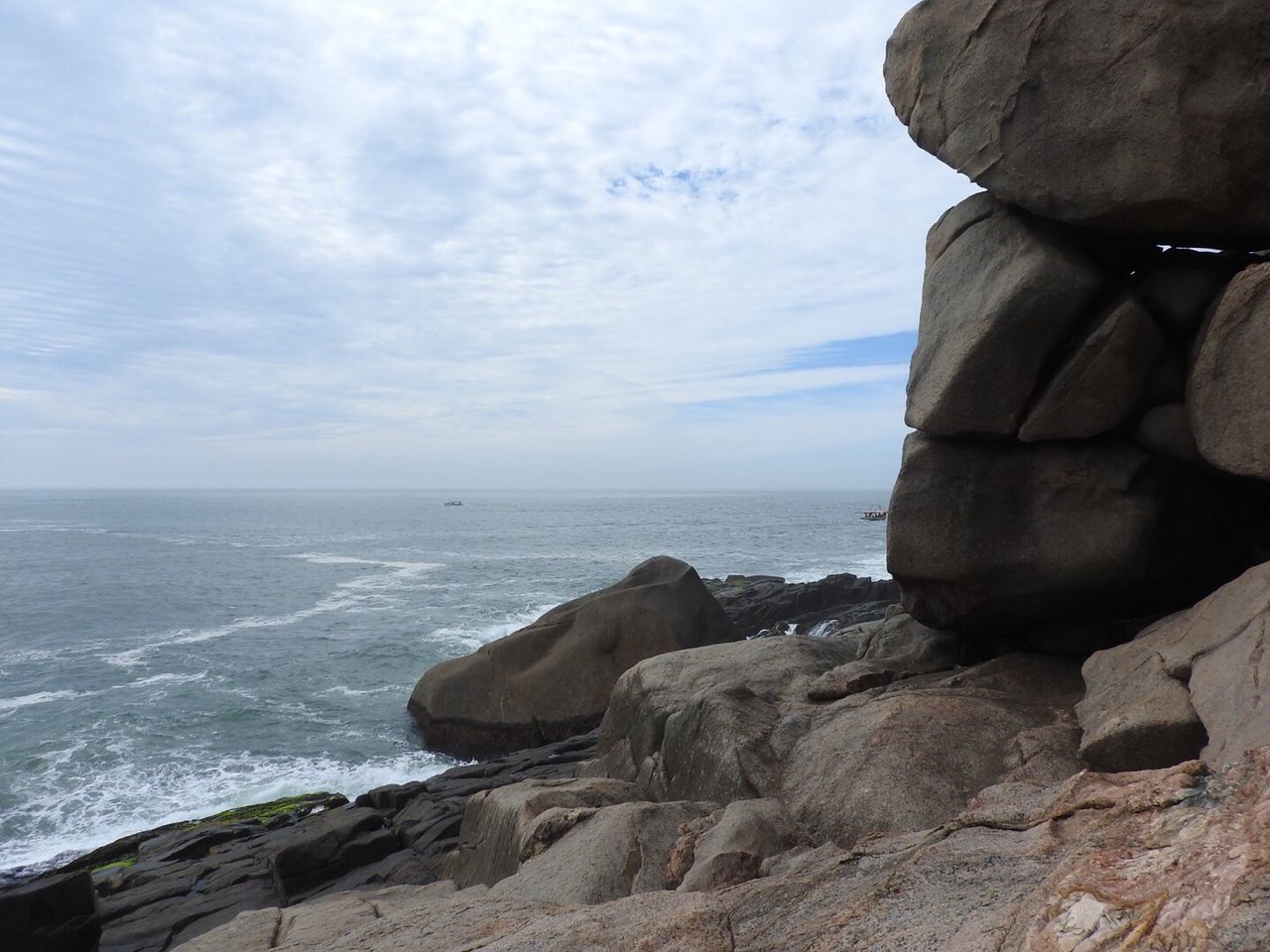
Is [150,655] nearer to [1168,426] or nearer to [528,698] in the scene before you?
[528,698]

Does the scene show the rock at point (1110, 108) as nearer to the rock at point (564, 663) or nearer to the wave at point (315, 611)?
the rock at point (564, 663)

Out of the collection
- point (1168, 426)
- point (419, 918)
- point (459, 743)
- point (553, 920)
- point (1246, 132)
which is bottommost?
point (459, 743)

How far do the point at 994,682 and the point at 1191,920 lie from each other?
8.77m

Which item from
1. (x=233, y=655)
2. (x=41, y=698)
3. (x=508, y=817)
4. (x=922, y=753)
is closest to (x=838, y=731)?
(x=922, y=753)

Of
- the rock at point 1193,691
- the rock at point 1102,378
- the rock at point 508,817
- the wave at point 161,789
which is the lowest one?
the wave at point 161,789

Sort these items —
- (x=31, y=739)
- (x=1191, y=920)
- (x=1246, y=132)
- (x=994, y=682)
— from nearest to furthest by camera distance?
(x=1191, y=920)
(x=1246, y=132)
(x=994, y=682)
(x=31, y=739)

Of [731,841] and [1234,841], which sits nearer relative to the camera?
[1234,841]

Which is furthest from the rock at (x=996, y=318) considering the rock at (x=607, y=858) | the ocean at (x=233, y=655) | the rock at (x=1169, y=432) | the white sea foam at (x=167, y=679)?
the white sea foam at (x=167, y=679)

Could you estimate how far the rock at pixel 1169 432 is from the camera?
10078 millimetres

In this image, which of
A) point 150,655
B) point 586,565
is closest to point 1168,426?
point 150,655

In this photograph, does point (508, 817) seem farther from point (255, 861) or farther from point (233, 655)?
point (233, 655)

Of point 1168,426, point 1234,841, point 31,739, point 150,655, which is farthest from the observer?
point 150,655

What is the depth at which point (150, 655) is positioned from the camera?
37.7 meters

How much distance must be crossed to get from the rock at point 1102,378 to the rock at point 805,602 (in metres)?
24.9
